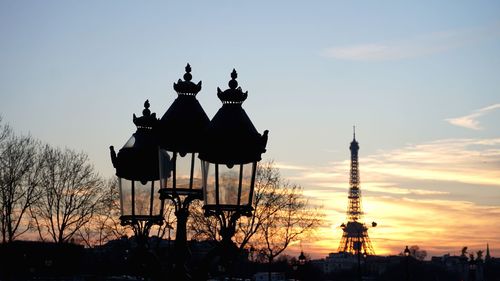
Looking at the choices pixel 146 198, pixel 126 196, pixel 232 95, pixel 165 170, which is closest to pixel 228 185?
pixel 232 95

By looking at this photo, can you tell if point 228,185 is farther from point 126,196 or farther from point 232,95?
point 126,196

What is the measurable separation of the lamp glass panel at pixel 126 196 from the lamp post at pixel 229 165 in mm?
2550

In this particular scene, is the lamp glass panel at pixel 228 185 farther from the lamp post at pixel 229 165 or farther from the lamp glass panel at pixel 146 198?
the lamp glass panel at pixel 146 198

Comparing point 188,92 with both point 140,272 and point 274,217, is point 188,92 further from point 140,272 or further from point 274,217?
point 274,217

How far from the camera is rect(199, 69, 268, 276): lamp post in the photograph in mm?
8438

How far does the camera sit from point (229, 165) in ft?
28.1

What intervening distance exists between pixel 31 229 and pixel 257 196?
17.2 metres

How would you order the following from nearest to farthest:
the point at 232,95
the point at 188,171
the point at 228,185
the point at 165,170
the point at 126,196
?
the point at 228,185 < the point at 232,95 < the point at 188,171 < the point at 165,170 < the point at 126,196

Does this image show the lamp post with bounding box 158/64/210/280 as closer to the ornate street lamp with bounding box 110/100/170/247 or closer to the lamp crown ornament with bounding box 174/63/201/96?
the lamp crown ornament with bounding box 174/63/201/96

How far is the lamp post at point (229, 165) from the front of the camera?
27.7ft

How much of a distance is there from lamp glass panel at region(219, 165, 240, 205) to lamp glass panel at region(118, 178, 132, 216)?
2819 millimetres

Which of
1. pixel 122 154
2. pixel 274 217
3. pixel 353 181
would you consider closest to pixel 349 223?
pixel 353 181

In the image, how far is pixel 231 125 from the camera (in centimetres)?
872

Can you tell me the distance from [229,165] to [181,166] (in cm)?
125
